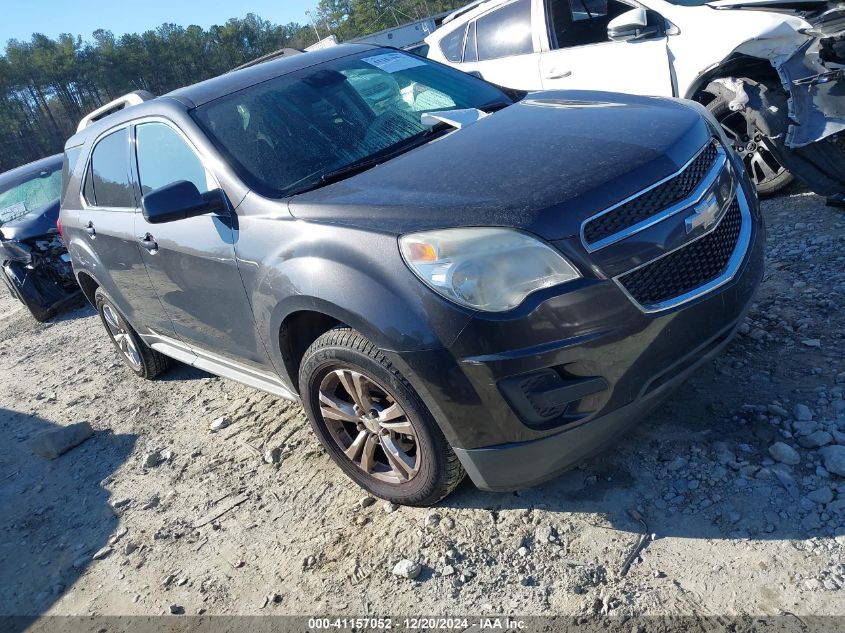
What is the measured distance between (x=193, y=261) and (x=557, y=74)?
12.7 feet

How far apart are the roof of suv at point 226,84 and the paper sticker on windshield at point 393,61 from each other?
13cm

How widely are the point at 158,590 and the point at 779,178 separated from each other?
179 inches

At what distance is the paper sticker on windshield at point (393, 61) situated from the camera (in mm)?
3748

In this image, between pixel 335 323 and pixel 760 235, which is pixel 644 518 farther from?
pixel 335 323

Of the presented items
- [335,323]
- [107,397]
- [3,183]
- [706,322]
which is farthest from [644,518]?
[3,183]

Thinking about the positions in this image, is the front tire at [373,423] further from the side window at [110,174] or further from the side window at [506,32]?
the side window at [506,32]

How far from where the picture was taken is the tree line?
53062 millimetres

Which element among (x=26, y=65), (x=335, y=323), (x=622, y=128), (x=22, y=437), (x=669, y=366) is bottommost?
(x=22, y=437)

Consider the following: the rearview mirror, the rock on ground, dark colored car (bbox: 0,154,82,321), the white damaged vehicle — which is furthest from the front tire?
dark colored car (bbox: 0,154,82,321)

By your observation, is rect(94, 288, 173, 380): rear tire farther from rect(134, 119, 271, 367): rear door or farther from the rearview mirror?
the rearview mirror

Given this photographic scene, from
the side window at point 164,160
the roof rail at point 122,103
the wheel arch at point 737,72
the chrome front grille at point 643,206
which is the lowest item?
the wheel arch at point 737,72

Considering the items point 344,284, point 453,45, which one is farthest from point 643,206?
point 453,45

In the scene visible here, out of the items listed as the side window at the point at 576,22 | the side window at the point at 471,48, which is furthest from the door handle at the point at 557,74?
the side window at the point at 471,48

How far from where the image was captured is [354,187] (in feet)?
8.80
